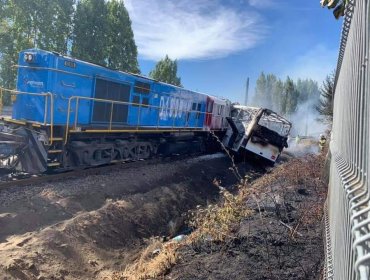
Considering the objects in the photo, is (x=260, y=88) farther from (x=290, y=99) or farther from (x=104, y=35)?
(x=104, y=35)

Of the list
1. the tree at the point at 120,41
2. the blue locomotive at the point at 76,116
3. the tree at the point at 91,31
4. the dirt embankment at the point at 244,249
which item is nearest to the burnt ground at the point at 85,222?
the dirt embankment at the point at 244,249

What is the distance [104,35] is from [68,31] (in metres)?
3.79

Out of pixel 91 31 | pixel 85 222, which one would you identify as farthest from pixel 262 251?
pixel 91 31

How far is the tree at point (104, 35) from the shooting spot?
35.1 metres

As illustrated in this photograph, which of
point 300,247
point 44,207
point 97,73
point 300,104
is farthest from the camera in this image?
point 300,104

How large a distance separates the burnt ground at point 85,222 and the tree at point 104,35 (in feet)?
82.6

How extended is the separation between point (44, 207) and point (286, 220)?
5033 mm

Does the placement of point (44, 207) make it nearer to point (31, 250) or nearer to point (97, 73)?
point (31, 250)


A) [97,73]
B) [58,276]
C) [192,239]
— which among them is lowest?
[58,276]

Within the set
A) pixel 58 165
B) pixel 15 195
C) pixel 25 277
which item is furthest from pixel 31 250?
pixel 58 165

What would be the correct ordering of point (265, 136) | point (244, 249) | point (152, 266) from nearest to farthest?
1. point (244, 249)
2. point (152, 266)
3. point (265, 136)

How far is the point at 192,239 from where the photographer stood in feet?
21.2

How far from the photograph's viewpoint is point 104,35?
122 ft

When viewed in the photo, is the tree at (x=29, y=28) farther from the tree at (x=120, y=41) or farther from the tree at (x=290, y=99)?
the tree at (x=290, y=99)
